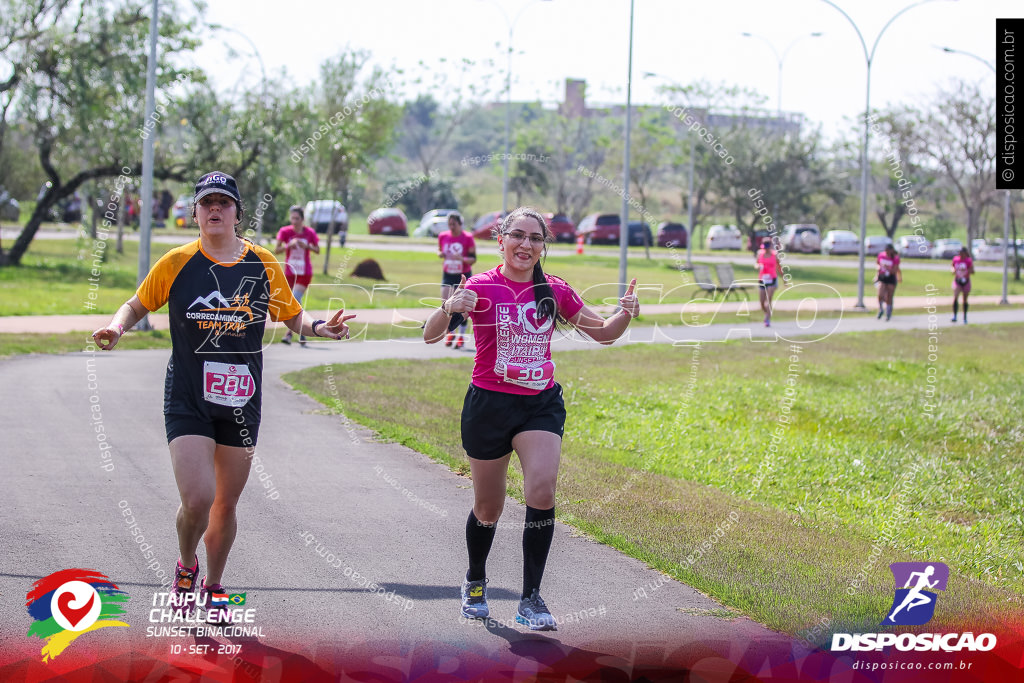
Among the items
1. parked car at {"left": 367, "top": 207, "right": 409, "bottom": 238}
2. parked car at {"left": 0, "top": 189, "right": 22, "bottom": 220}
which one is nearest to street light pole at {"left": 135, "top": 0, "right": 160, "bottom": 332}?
parked car at {"left": 0, "top": 189, "right": 22, "bottom": 220}

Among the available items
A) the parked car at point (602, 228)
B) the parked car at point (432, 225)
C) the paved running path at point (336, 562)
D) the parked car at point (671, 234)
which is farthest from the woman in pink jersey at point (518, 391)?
the parked car at point (602, 228)

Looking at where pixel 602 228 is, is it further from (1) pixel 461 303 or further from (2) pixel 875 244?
(1) pixel 461 303

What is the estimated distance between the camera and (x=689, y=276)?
3450cm

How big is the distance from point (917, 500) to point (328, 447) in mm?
4736

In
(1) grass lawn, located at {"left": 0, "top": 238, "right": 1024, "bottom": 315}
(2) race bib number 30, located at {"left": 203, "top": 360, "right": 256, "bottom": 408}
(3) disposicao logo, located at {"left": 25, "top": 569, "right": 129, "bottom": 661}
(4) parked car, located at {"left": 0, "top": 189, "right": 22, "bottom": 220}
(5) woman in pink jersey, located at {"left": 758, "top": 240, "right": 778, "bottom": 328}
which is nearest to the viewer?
(3) disposicao logo, located at {"left": 25, "top": 569, "right": 129, "bottom": 661}

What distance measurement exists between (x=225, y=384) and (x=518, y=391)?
50.9 inches

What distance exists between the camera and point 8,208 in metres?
42.0

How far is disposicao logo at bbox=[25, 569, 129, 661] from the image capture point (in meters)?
4.46

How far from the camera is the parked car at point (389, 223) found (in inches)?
1766

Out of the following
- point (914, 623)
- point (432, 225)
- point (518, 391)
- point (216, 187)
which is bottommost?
point (914, 623)

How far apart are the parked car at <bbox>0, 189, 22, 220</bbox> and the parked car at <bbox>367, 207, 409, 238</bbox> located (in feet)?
44.4

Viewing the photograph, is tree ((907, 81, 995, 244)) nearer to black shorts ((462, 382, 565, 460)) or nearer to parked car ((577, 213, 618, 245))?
parked car ((577, 213, 618, 245))

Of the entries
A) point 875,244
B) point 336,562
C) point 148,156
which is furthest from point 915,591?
point 875,244

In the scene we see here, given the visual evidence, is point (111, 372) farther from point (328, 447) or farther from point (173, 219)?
point (173, 219)
